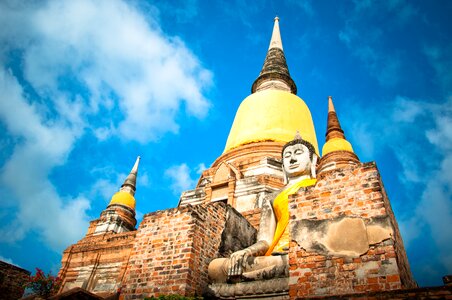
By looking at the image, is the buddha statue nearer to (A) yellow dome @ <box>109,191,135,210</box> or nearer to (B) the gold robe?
(B) the gold robe

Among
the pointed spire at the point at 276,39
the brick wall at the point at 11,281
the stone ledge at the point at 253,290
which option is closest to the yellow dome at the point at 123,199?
the brick wall at the point at 11,281

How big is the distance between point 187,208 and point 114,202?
12.8 m

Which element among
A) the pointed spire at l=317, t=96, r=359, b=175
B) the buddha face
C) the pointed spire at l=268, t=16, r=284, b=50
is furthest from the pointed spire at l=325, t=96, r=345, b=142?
the buddha face

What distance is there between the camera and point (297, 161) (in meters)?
7.04

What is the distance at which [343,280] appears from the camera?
Result: 3.74 m

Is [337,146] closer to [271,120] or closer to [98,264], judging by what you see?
[271,120]

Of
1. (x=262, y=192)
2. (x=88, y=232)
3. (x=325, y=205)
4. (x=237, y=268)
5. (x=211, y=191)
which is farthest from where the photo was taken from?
(x=88, y=232)

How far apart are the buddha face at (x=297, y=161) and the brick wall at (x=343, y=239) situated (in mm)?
2245

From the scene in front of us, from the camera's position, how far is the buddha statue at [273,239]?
5.05m

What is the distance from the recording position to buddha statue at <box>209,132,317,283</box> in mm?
5047

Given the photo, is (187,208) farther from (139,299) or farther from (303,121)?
(303,121)

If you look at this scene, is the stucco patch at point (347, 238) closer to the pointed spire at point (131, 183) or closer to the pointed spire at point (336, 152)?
the pointed spire at point (336, 152)

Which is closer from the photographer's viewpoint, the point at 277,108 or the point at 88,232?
the point at 277,108

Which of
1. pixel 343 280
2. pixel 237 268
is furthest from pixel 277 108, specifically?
pixel 343 280
